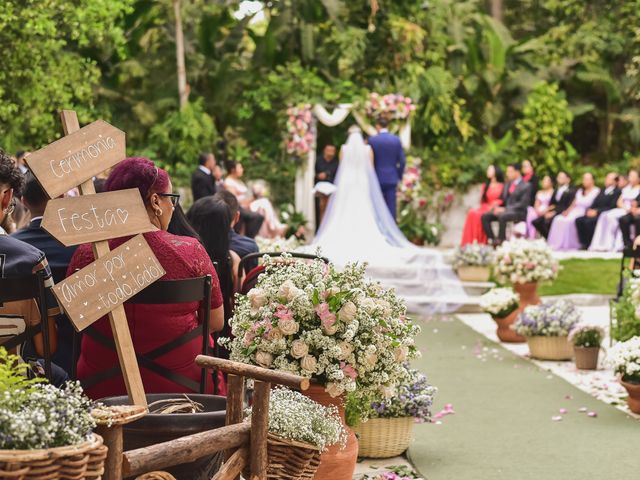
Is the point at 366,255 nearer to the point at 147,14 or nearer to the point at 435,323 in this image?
the point at 435,323

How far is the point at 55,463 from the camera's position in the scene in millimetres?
2258

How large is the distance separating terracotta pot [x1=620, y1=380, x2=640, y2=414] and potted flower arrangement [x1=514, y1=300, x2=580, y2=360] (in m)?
2.13

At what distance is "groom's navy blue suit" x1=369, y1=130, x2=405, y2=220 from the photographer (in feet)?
53.7

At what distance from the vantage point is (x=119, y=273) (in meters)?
3.53

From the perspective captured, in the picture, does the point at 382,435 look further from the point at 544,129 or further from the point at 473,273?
the point at 544,129

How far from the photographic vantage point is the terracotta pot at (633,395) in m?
7.09

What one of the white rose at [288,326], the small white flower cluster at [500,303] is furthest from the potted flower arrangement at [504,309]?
the white rose at [288,326]

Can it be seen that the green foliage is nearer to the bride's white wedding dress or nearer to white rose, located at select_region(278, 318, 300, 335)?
the bride's white wedding dress

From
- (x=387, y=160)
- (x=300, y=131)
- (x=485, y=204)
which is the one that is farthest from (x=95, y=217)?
(x=300, y=131)

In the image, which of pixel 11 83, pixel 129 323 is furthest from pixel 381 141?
pixel 129 323

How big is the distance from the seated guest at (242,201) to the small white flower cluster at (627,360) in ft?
17.3

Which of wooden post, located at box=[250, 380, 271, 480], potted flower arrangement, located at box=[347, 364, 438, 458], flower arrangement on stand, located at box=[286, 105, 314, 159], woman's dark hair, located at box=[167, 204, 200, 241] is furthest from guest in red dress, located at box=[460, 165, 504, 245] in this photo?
wooden post, located at box=[250, 380, 271, 480]

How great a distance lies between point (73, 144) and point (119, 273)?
1.49 ft

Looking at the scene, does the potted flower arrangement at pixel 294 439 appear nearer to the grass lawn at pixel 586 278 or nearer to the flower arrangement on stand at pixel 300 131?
the grass lawn at pixel 586 278
